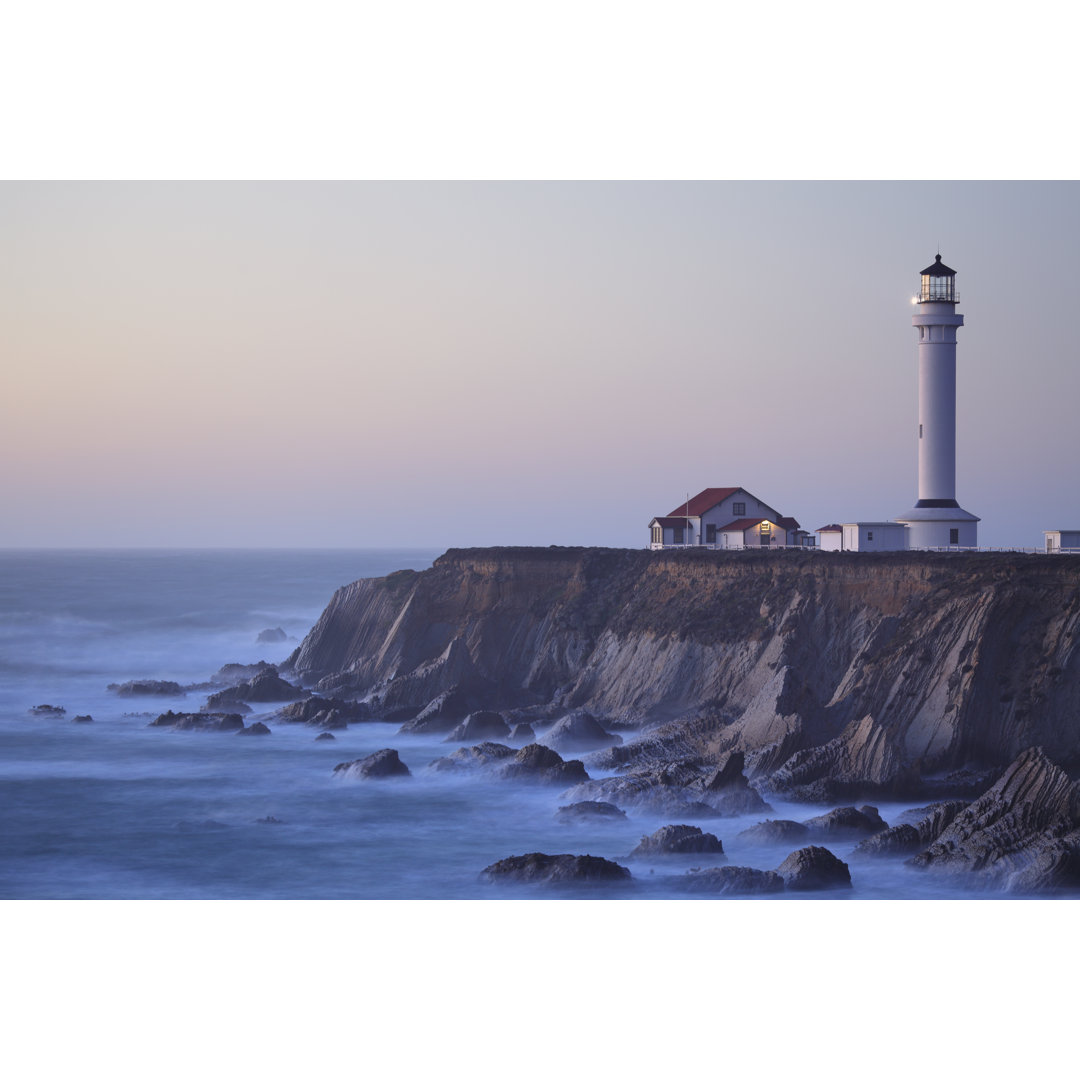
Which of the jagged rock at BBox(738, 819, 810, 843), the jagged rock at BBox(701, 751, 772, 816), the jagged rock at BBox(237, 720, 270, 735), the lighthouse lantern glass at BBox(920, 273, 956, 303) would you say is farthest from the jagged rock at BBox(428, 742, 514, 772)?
the lighthouse lantern glass at BBox(920, 273, 956, 303)

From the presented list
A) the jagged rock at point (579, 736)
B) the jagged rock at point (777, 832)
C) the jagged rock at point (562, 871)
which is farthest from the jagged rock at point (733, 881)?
the jagged rock at point (579, 736)

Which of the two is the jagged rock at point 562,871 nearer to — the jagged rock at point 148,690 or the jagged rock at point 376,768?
the jagged rock at point 376,768

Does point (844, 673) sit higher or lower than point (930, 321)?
lower

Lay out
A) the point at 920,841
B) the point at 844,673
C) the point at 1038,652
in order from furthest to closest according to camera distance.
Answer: the point at 844,673 → the point at 1038,652 → the point at 920,841

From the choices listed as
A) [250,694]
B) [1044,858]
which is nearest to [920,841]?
[1044,858]

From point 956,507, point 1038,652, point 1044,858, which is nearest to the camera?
point 1044,858

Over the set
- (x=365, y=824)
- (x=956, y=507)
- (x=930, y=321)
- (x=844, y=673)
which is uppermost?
(x=930, y=321)

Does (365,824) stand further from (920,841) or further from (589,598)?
(589,598)
